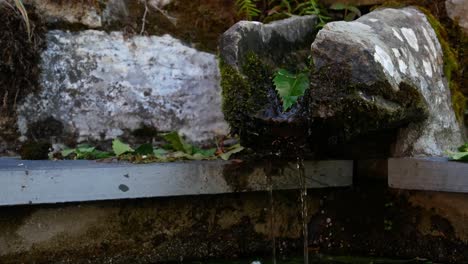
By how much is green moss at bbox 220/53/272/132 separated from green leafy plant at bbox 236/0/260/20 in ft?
3.40

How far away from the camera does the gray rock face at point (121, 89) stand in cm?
340

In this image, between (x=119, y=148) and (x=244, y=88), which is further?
(x=119, y=148)

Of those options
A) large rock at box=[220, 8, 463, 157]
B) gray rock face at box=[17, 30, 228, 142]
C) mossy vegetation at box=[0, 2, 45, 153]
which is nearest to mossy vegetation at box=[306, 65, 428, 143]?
large rock at box=[220, 8, 463, 157]

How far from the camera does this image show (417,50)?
299 centimetres

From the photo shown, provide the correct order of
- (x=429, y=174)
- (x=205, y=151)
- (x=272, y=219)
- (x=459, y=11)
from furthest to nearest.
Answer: (x=205, y=151)
(x=459, y=11)
(x=272, y=219)
(x=429, y=174)

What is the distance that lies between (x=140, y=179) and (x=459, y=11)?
188cm

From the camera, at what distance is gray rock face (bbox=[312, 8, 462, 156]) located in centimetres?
245

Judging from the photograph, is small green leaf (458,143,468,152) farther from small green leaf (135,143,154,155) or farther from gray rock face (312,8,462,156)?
small green leaf (135,143,154,155)

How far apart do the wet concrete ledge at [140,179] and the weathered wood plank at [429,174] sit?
15.6 inches

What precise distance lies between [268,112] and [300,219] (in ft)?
3.06

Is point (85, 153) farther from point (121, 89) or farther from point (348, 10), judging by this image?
point (348, 10)

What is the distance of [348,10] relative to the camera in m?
3.68

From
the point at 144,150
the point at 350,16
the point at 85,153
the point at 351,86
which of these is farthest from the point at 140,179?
the point at 350,16

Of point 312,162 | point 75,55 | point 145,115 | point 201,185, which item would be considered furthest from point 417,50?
point 75,55
